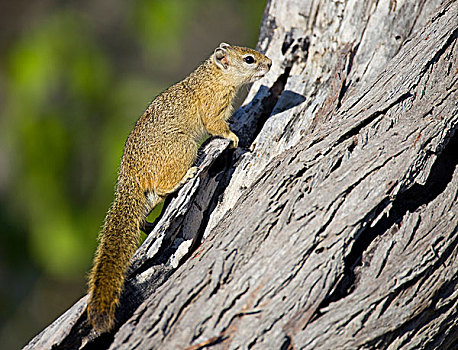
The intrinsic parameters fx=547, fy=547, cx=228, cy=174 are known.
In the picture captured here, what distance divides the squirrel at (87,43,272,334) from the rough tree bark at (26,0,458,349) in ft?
0.40

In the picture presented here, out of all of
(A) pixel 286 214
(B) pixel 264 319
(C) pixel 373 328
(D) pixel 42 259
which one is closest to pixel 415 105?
(A) pixel 286 214

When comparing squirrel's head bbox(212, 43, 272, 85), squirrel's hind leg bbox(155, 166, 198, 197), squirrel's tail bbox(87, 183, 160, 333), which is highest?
squirrel's head bbox(212, 43, 272, 85)

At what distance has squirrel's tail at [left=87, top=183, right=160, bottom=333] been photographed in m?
2.35

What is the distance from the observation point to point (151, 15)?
6.29 m

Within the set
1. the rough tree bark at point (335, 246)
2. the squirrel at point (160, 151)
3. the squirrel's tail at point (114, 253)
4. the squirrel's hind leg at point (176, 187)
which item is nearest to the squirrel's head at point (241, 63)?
the squirrel at point (160, 151)

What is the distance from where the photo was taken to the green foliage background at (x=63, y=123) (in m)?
5.82

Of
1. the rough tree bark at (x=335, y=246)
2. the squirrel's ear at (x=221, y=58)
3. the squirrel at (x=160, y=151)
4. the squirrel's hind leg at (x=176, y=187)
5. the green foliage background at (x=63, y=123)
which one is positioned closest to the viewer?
the rough tree bark at (x=335, y=246)

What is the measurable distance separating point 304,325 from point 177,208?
3.66 feet

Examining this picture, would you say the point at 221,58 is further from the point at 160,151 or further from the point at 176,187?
the point at 176,187

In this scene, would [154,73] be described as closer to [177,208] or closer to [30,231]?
[30,231]

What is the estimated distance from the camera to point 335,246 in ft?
7.81

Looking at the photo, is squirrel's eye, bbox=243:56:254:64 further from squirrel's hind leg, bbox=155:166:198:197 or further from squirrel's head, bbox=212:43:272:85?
squirrel's hind leg, bbox=155:166:198:197

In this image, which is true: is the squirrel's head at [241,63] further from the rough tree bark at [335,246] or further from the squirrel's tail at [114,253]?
the squirrel's tail at [114,253]

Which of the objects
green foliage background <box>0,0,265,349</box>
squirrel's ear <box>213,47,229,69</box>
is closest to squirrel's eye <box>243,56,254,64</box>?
squirrel's ear <box>213,47,229,69</box>
